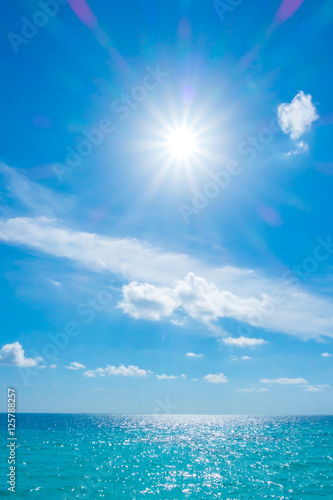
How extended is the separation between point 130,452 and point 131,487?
945 inches

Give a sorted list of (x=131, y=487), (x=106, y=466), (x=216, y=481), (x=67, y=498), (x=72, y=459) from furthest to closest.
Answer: (x=72, y=459), (x=106, y=466), (x=216, y=481), (x=131, y=487), (x=67, y=498)

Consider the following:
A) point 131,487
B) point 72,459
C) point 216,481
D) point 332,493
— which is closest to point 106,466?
point 72,459

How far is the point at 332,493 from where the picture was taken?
2573cm

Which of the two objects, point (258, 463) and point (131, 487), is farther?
point (258, 463)

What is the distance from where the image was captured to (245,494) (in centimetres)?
2523

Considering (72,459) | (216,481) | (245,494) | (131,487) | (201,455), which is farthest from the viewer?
(201,455)

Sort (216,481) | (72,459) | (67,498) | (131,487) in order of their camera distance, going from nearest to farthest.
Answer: (67,498) → (131,487) → (216,481) → (72,459)

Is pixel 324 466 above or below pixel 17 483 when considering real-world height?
below

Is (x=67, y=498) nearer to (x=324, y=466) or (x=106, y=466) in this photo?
(x=106, y=466)

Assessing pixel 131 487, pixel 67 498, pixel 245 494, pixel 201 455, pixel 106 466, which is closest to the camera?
pixel 67 498

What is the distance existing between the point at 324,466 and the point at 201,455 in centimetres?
1619

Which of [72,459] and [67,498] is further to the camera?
[72,459]

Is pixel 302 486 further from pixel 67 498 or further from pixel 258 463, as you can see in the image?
pixel 67 498

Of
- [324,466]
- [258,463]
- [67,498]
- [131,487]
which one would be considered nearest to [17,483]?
[67,498]
